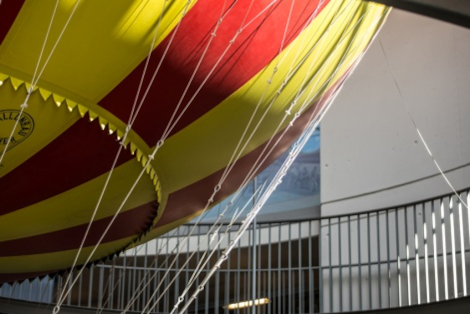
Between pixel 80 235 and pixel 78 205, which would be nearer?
pixel 78 205

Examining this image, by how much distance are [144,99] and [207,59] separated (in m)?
0.25

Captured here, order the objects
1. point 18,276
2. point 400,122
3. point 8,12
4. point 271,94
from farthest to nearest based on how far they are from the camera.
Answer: point 400,122, point 18,276, point 271,94, point 8,12

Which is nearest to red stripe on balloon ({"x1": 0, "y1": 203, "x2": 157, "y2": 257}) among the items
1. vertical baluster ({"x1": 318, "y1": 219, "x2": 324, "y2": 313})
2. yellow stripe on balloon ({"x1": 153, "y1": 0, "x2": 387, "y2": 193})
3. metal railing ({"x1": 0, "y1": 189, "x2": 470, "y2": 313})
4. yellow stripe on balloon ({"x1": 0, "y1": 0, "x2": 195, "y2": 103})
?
yellow stripe on balloon ({"x1": 153, "y1": 0, "x2": 387, "y2": 193})

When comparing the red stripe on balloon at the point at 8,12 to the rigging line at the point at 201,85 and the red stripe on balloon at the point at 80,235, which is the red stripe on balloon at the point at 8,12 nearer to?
the rigging line at the point at 201,85

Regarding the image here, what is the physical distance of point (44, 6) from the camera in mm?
2482

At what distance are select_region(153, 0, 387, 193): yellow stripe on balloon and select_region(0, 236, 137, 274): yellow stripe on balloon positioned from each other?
0.65 meters

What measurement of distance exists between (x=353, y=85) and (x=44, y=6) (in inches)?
193

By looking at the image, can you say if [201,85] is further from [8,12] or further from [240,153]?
[8,12]

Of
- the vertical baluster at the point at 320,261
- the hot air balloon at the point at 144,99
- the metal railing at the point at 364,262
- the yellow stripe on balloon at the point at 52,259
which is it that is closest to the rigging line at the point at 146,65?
the hot air balloon at the point at 144,99

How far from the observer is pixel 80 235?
3674mm

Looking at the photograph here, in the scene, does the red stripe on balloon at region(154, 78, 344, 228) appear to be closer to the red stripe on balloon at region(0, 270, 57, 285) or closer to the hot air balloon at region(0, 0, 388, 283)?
the hot air balloon at region(0, 0, 388, 283)

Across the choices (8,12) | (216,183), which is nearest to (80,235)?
(216,183)

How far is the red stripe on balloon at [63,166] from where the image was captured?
2889 millimetres

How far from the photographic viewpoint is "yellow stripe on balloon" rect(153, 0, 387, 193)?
10.3 ft
